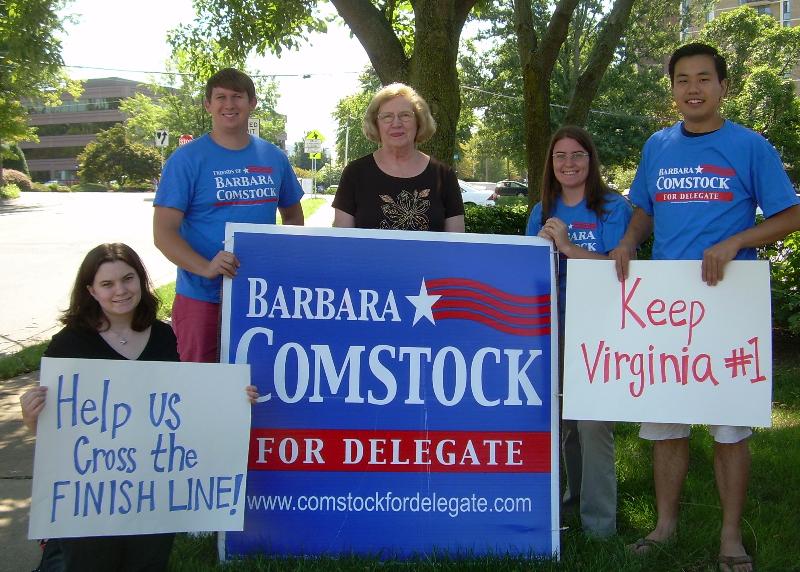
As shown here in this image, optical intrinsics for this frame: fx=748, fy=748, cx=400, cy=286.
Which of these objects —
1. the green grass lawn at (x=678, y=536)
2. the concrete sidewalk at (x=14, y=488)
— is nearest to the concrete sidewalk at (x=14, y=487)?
the concrete sidewalk at (x=14, y=488)

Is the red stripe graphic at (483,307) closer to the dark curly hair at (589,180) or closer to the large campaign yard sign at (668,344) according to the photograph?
the large campaign yard sign at (668,344)

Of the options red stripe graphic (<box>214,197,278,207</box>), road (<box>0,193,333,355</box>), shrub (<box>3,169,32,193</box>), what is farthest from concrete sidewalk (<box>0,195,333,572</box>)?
shrub (<box>3,169,32,193</box>)

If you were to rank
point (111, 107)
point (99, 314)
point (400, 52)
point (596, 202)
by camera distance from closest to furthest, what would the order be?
point (99, 314)
point (596, 202)
point (400, 52)
point (111, 107)

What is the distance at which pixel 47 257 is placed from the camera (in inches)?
551

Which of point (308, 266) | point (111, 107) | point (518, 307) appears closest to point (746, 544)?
point (518, 307)

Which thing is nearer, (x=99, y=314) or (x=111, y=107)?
(x=99, y=314)

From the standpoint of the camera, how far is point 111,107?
9256cm

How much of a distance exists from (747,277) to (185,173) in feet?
7.58

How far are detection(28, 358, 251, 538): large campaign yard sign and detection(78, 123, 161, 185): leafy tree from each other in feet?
235

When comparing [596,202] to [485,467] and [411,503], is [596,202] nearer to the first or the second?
[485,467]

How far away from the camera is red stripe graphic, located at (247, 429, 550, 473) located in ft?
9.66

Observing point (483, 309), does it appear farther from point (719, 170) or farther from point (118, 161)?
point (118, 161)

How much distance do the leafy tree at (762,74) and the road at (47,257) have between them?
21.2 meters

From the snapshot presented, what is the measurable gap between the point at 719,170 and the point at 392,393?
5.02 ft
